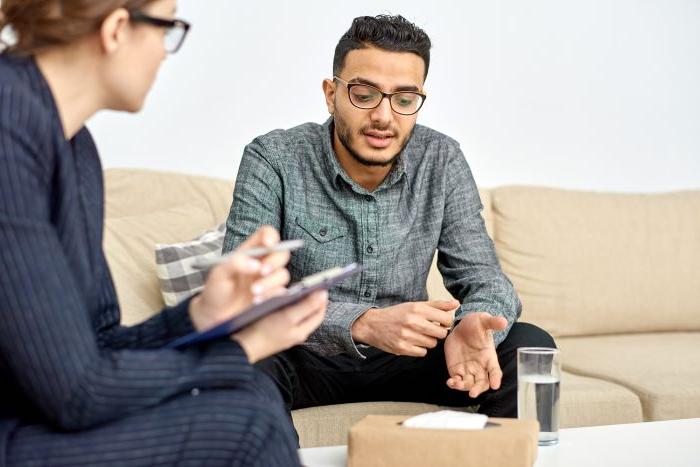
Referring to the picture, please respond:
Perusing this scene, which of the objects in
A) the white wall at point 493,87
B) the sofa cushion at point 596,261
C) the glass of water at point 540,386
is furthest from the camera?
the white wall at point 493,87

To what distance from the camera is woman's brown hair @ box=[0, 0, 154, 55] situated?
110 centimetres

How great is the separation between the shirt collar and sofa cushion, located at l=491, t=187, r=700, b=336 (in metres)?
0.79

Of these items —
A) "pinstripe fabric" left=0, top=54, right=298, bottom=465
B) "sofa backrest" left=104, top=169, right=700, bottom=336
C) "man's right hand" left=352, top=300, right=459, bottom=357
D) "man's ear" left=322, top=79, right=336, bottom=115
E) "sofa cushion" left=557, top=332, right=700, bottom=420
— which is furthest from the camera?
"sofa backrest" left=104, top=169, right=700, bottom=336

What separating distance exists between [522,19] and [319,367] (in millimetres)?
1704

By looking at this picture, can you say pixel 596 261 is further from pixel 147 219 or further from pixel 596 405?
pixel 147 219

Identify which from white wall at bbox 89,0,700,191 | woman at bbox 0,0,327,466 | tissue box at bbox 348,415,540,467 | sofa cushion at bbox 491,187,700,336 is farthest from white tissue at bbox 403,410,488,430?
white wall at bbox 89,0,700,191

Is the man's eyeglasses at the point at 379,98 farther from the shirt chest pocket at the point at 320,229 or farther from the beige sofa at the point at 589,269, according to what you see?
the beige sofa at the point at 589,269

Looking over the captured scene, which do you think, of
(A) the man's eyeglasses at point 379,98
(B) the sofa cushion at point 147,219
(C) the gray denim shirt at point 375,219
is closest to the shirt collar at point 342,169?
(C) the gray denim shirt at point 375,219

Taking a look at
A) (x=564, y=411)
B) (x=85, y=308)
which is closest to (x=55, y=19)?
(x=85, y=308)

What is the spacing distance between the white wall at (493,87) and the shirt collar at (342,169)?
0.86 metres

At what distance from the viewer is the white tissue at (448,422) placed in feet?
4.65

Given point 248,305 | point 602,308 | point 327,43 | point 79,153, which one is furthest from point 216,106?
point 248,305

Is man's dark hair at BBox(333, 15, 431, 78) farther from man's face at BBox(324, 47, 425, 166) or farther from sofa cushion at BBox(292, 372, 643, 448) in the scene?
sofa cushion at BBox(292, 372, 643, 448)

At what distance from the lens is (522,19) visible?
325 cm
